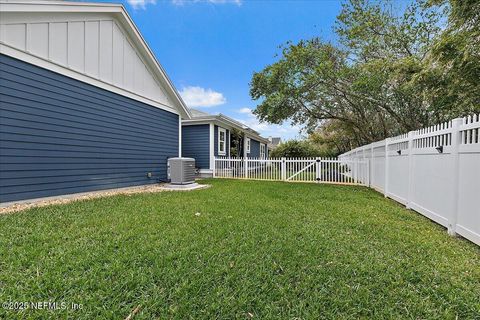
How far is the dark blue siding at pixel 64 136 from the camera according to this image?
15.4 ft

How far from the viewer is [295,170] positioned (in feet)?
36.0

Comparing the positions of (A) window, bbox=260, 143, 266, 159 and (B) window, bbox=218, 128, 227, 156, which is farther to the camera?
(A) window, bbox=260, 143, 266, 159

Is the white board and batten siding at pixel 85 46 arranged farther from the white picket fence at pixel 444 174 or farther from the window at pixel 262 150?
the window at pixel 262 150

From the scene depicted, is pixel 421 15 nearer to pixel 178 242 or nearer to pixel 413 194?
pixel 413 194

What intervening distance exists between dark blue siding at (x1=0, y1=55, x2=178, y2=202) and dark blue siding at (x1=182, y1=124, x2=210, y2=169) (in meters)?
3.87

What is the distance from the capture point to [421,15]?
32.4 ft

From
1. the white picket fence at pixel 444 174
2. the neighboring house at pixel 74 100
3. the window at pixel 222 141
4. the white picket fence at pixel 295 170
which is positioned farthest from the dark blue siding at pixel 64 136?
the white picket fence at pixel 444 174

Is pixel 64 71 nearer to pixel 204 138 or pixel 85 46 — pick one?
pixel 85 46

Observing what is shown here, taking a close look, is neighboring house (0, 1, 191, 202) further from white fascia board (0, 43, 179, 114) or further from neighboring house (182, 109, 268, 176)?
neighboring house (182, 109, 268, 176)

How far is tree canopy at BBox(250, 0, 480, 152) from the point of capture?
19.7 ft

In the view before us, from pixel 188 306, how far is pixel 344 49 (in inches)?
564

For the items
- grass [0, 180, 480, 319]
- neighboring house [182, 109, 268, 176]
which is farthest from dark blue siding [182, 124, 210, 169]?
grass [0, 180, 480, 319]

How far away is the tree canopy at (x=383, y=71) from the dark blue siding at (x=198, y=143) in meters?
3.94

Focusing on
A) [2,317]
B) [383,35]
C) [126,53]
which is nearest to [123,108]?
[126,53]
